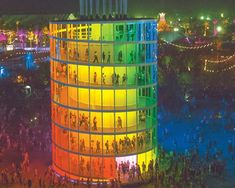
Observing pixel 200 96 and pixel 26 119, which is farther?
pixel 200 96

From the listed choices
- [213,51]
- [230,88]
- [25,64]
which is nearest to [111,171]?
[230,88]

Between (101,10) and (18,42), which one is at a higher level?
(101,10)

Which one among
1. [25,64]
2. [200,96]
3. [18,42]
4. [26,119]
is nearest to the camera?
[26,119]

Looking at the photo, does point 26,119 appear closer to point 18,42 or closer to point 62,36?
point 62,36

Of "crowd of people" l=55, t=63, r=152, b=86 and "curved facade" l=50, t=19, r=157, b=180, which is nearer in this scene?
"curved facade" l=50, t=19, r=157, b=180

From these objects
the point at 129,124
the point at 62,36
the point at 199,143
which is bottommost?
the point at 199,143

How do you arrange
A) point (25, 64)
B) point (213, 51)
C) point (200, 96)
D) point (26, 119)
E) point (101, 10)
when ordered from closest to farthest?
point (101, 10) → point (26, 119) → point (200, 96) → point (25, 64) → point (213, 51)

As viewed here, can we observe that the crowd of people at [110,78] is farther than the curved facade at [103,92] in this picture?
Yes

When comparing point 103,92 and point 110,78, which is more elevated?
point 110,78
